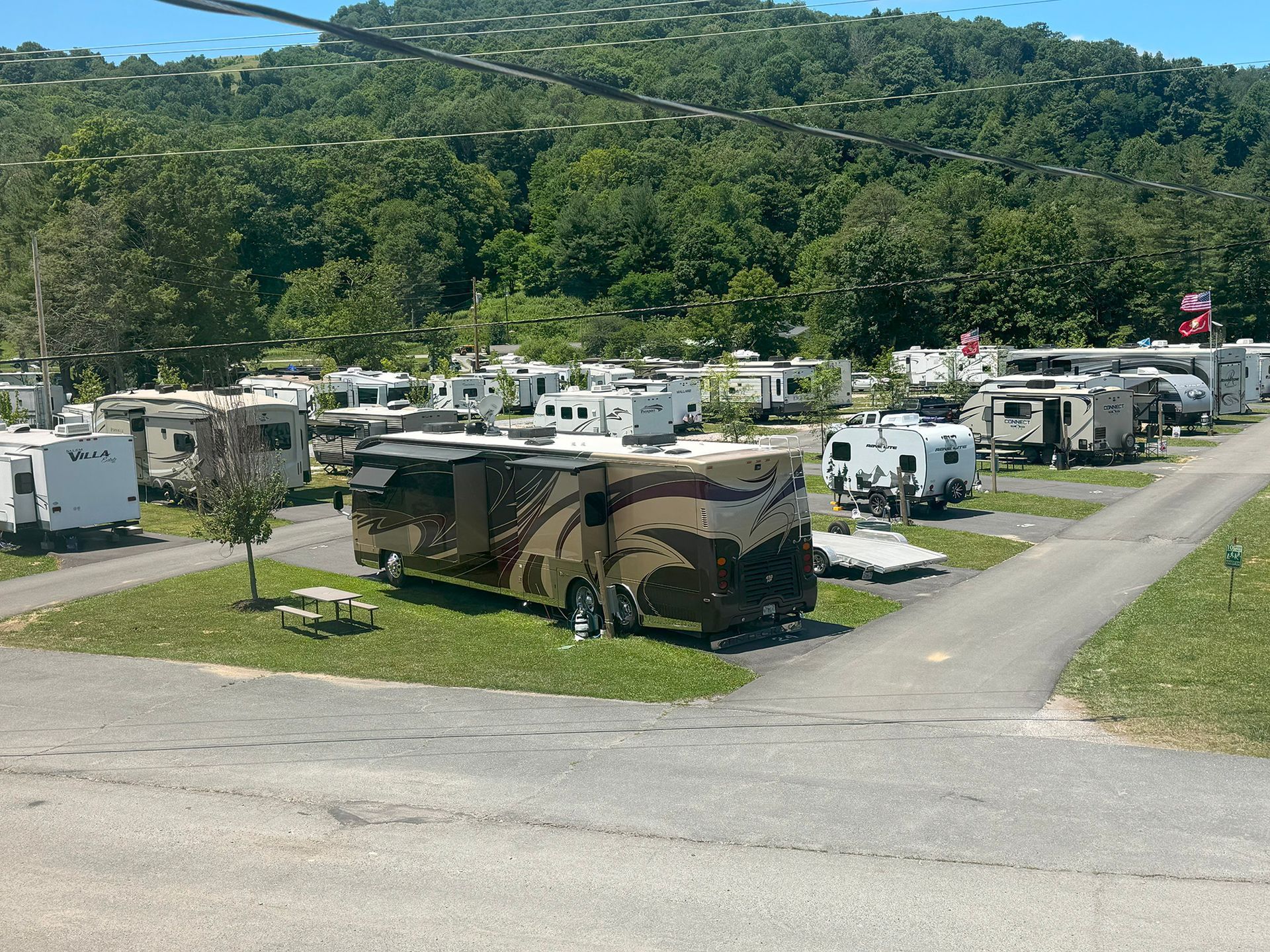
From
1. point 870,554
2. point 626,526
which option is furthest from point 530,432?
point 870,554

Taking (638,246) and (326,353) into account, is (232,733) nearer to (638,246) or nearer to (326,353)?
(326,353)

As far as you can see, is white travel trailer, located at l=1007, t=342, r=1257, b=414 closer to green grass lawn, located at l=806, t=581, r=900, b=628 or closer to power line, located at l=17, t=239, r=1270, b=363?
power line, located at l=17, t=239, r=1270, b=363

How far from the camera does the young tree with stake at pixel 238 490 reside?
2036cm

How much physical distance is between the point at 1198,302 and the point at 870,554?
36308 mm

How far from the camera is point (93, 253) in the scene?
53.6 metres

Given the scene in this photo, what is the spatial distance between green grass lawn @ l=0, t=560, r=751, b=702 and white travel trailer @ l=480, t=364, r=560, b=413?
34469 millimetres

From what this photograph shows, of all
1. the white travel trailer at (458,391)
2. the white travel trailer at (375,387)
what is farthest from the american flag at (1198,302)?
the white travel trailer at (375,387)

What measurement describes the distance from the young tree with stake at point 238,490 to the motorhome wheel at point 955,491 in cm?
1621

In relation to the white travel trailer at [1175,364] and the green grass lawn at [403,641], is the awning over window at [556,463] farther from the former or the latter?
the white travel trailer at [1175,364]

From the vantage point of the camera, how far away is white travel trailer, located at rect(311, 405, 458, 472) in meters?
36.4

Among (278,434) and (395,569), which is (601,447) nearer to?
(395,569)

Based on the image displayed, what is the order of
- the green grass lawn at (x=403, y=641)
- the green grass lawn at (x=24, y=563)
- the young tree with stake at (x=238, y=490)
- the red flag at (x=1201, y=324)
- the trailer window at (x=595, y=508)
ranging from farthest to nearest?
the red flag at (x=1201, y=324) → the green grass lawn at (x=24, y=563) → the young tree with stake at (x=238, y=490) → the trailer window at (x=595, y=508) → the green grass lawn at (x=403, y=641)

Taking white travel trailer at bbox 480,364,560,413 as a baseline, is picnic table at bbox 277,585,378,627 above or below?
below

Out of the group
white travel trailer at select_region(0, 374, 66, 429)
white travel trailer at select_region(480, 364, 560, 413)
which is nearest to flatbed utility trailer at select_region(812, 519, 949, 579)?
white travel trailer at select_region(0, 374, 66, 429)
